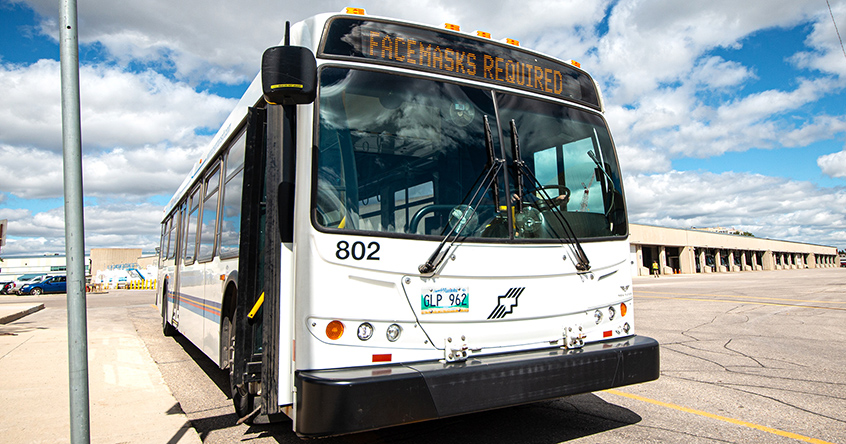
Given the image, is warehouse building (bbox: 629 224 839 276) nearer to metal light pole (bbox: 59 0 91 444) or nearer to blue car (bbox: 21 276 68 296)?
metal light pole (bbox: 59 0 91 444)

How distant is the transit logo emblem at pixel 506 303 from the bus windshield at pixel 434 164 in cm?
39

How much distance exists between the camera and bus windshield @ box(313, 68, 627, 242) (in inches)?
137

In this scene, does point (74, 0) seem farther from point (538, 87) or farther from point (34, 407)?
point (34, 407)

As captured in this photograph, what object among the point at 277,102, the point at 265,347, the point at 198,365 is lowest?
the point at 198,365

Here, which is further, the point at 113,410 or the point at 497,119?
the point at 113,410

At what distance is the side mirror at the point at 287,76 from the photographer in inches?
123

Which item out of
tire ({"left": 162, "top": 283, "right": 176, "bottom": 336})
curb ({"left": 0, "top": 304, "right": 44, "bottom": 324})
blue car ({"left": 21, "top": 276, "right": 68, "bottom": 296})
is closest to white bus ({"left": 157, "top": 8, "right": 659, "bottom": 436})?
tire ({"left": 162, "top": 283, "right": 176, "bottom": 336})

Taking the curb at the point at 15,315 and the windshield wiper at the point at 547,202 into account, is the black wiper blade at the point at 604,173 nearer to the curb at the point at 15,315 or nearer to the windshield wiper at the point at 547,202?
the windshield wiper at the point at 547,202

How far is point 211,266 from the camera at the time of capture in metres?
5.86

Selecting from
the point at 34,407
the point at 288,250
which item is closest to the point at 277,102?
the point at 288,250

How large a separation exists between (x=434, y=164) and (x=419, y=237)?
1.90 feet

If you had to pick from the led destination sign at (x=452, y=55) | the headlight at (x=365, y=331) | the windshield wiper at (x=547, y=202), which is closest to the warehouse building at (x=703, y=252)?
the led destination sign at (x=452, y=55)

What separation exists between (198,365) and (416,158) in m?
→ 6.07

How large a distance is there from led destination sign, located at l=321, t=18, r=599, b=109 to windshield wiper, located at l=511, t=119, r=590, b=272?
47 cm
